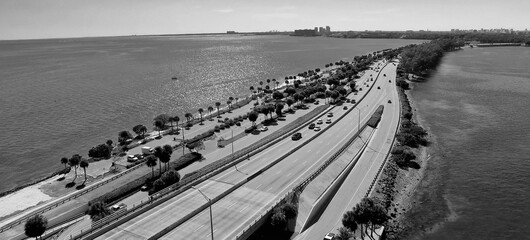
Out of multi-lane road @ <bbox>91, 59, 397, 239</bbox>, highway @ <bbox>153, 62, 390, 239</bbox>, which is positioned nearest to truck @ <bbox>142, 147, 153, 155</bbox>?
multi-lane road @ <bbox>91, 59, 397, 239</bbox>

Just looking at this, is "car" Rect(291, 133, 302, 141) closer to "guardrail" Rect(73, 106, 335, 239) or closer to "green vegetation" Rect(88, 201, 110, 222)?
"guardrail" Rect(73, 106, 335, 239)

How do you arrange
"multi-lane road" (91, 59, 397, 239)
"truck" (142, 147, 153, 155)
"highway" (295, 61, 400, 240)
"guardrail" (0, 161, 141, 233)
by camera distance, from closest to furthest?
"multi-lane road" (91, 59, 397, 239) → "highway" (295, 61, 400, 240) → "guardrail" (0, 161, 141, 233) → "truck" (142, 147, 153, 155)

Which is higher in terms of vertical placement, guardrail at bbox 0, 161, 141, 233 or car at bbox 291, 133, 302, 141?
car at bbox 291, 133, 302, 141

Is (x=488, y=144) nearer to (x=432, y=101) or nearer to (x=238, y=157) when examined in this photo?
(x=432, y=101)

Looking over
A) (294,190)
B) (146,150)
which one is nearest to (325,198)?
(294,190)

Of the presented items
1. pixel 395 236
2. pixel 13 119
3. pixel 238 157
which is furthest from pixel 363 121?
pixel 13 119
